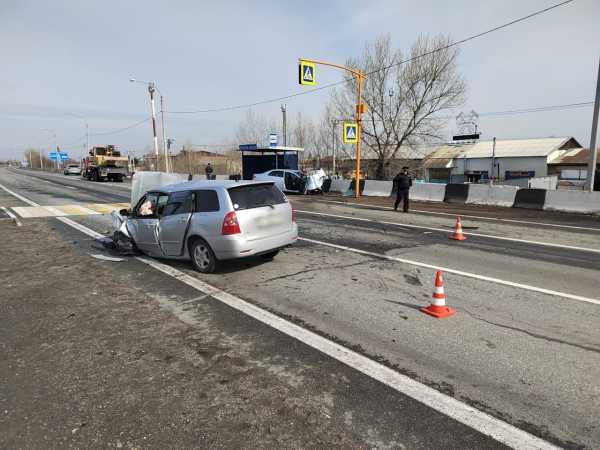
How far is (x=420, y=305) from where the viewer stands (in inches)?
200

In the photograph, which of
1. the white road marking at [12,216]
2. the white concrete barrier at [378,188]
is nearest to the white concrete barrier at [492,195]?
the white concrete barrier at [378,188]

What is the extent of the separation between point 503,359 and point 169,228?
5642 millimetres

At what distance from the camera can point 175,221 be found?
7.03 m

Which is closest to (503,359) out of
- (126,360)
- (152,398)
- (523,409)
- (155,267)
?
(523,409)

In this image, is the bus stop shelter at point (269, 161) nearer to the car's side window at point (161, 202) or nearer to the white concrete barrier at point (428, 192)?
the white concrete barrier at point (428, 192)

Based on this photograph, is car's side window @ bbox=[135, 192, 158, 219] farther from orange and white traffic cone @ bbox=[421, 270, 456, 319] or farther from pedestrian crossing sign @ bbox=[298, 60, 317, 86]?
pedestrian crossing sign @ bbox=[298, 60, 317, 86]

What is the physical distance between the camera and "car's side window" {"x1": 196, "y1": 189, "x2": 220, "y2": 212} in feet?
21.5

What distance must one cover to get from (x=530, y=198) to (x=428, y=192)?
4758 millimetres

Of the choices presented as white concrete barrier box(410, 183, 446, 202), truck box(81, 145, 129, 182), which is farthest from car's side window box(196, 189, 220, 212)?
truck box(81, 145, 129, 182)

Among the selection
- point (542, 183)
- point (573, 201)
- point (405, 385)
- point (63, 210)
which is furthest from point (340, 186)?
point (405, 385)

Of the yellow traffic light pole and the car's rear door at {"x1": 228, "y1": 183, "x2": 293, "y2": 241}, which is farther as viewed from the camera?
the yellow traffic light pole

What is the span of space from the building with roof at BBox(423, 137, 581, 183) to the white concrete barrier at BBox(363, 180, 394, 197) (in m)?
30.2

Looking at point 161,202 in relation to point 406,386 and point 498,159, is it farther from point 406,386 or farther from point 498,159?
point 498,159

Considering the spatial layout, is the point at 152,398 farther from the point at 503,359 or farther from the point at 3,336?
the point at 503,359
